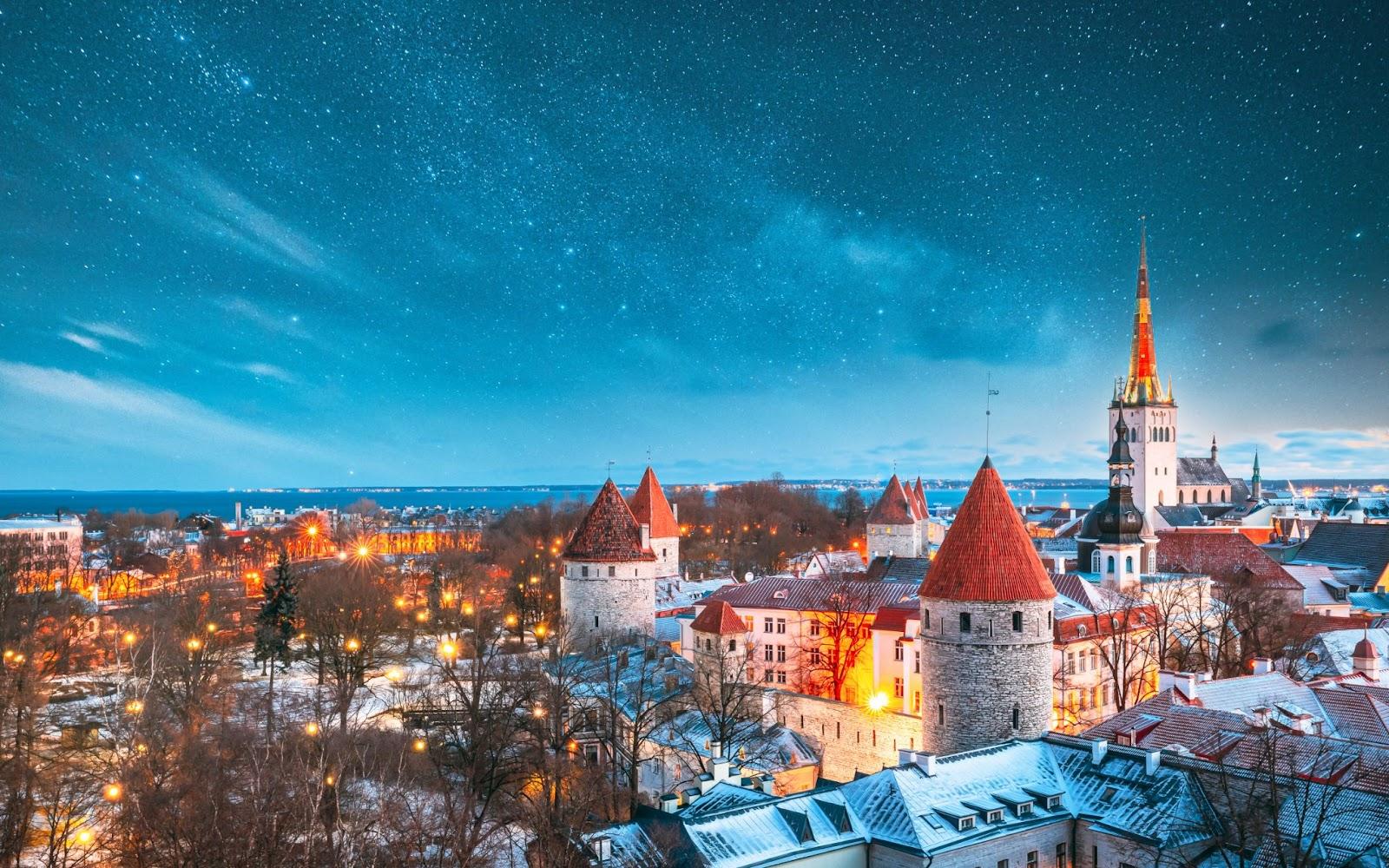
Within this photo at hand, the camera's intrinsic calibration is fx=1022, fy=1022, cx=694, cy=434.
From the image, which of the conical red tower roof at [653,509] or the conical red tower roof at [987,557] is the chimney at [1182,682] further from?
the conical red tower roof at [653,509]

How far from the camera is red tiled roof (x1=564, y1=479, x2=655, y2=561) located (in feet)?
137

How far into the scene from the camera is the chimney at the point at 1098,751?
21.9 m

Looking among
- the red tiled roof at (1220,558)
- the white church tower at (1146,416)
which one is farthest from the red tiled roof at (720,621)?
the white church tower at (1146,416)

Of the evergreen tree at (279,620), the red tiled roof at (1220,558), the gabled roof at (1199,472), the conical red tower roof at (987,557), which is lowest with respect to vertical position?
the evergreen tree at (279,620)

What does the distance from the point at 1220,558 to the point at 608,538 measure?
104 feet

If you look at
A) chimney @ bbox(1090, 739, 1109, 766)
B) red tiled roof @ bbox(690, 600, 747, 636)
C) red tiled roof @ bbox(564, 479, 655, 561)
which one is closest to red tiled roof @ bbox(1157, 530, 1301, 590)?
red tiled roof @ bbox(690, 600, 747, 636)

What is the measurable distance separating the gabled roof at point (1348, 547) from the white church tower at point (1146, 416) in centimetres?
1480

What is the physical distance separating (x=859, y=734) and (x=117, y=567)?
73.1 metres

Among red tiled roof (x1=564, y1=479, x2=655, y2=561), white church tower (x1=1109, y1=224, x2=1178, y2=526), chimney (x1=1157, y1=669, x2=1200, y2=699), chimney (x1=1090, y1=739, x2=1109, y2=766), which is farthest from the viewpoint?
white church tower (x1=1109, y1=224, x2=1178, y2=526)

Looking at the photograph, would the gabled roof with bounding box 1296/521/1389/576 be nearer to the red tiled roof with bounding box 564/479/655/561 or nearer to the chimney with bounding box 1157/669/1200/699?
the chimney with bounding box 1157/669/1200/699

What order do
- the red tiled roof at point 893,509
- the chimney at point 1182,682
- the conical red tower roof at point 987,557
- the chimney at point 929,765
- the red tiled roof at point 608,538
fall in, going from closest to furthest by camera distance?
1. the chimney at point 929,765
2. the chimney at point 1182,682
3. the conical red tower roof at point 987,557
4. the red tiled roof at point 608,538
5. the red tiled roof at point 893,509

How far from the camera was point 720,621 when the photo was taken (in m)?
35.8

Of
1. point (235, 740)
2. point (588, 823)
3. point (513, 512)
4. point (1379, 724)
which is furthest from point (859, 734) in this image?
point (513, 512)

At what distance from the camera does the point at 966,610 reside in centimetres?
2580
